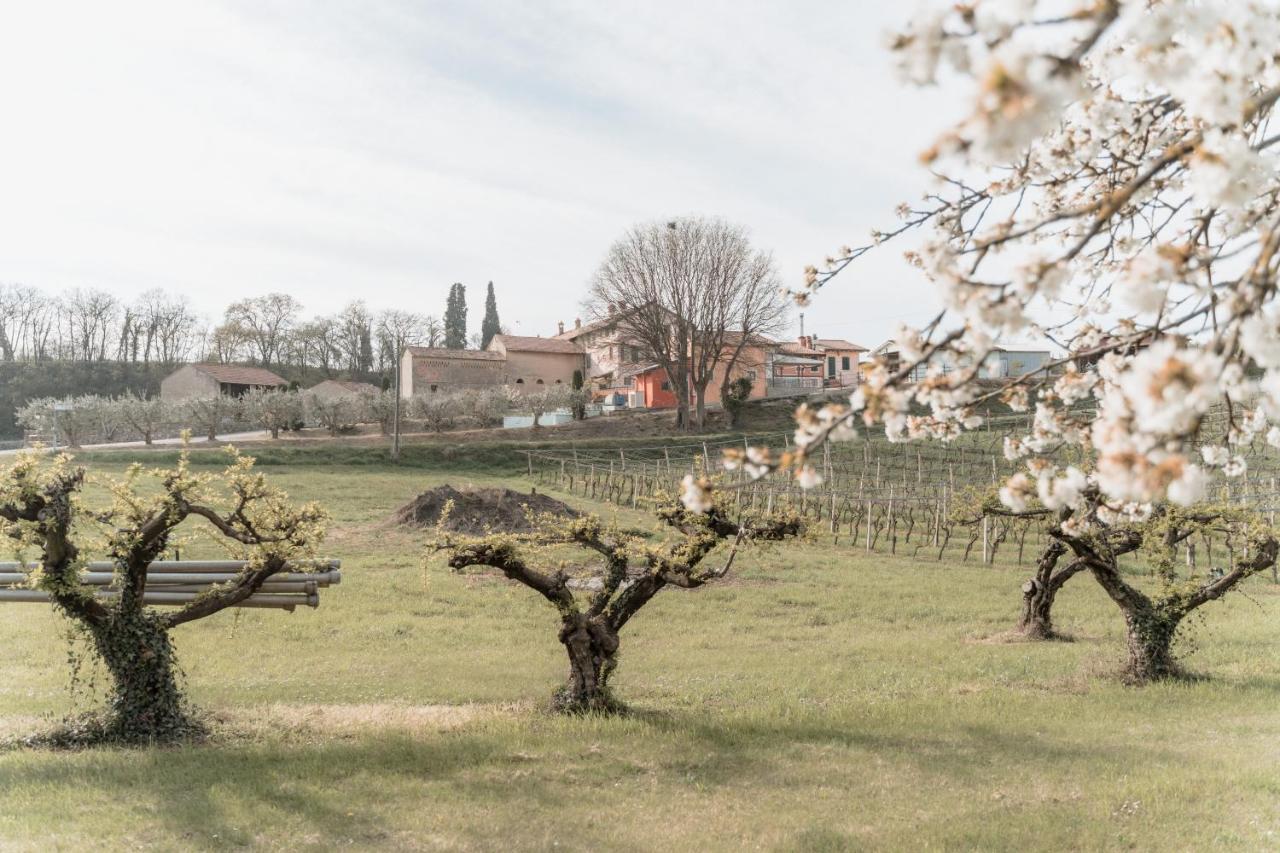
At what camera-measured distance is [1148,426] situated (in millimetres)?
2111

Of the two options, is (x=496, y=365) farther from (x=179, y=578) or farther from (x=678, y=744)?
(x=678, y=744)

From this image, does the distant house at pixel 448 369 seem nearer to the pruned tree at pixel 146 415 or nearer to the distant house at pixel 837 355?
the pruned tree at pixel 146 415

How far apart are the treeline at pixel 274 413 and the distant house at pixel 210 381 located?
9580 millimetres

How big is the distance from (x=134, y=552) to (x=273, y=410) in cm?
3874

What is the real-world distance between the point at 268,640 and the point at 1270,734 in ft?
40.2

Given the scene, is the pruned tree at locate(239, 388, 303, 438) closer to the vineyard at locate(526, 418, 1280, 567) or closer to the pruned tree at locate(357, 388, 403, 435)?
the pruned tree at locate(357, 388, 403, 435)

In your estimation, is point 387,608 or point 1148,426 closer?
point 1148,426

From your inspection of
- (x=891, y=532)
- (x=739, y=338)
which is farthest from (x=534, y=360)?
(x=891, y=532)

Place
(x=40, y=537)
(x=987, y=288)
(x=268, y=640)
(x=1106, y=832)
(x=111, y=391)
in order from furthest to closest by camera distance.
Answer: (x=111, y=391) < (x=268, y=640) < (x=40, y=537) < (x=1106, y=832) < (x=987, y=288)

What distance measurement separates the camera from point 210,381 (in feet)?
189

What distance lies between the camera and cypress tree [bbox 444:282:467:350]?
7481 cm

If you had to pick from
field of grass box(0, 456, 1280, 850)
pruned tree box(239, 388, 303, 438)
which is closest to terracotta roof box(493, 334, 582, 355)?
pruned tree box(239, 388, 303, 438)

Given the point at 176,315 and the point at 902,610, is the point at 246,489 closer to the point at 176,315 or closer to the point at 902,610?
the point at 902,610

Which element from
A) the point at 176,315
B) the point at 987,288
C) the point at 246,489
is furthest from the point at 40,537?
the point at 176,315
